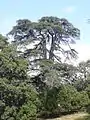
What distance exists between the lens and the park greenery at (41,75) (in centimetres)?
2430

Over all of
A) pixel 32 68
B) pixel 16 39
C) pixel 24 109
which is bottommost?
pixel 24 109

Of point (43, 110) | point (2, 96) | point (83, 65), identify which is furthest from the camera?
point (83, 65)

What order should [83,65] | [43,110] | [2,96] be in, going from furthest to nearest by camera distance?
1. [83,65]
2. [43,110]
3. [2,96]

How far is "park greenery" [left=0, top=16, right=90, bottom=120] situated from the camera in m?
24.3

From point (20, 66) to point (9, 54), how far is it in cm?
119

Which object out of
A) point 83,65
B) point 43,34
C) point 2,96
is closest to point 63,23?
point 43,34

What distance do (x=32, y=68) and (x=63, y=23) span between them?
538cm

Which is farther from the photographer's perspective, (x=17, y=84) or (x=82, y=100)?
(x=82, y=100)

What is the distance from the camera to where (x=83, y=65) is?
30453 mm

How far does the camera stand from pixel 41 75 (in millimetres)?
29125

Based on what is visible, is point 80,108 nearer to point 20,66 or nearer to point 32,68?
point 32,68

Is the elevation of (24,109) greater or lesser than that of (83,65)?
lesser

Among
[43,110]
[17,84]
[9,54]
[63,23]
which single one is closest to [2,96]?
[17,84]

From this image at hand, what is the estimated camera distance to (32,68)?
29.2 m
